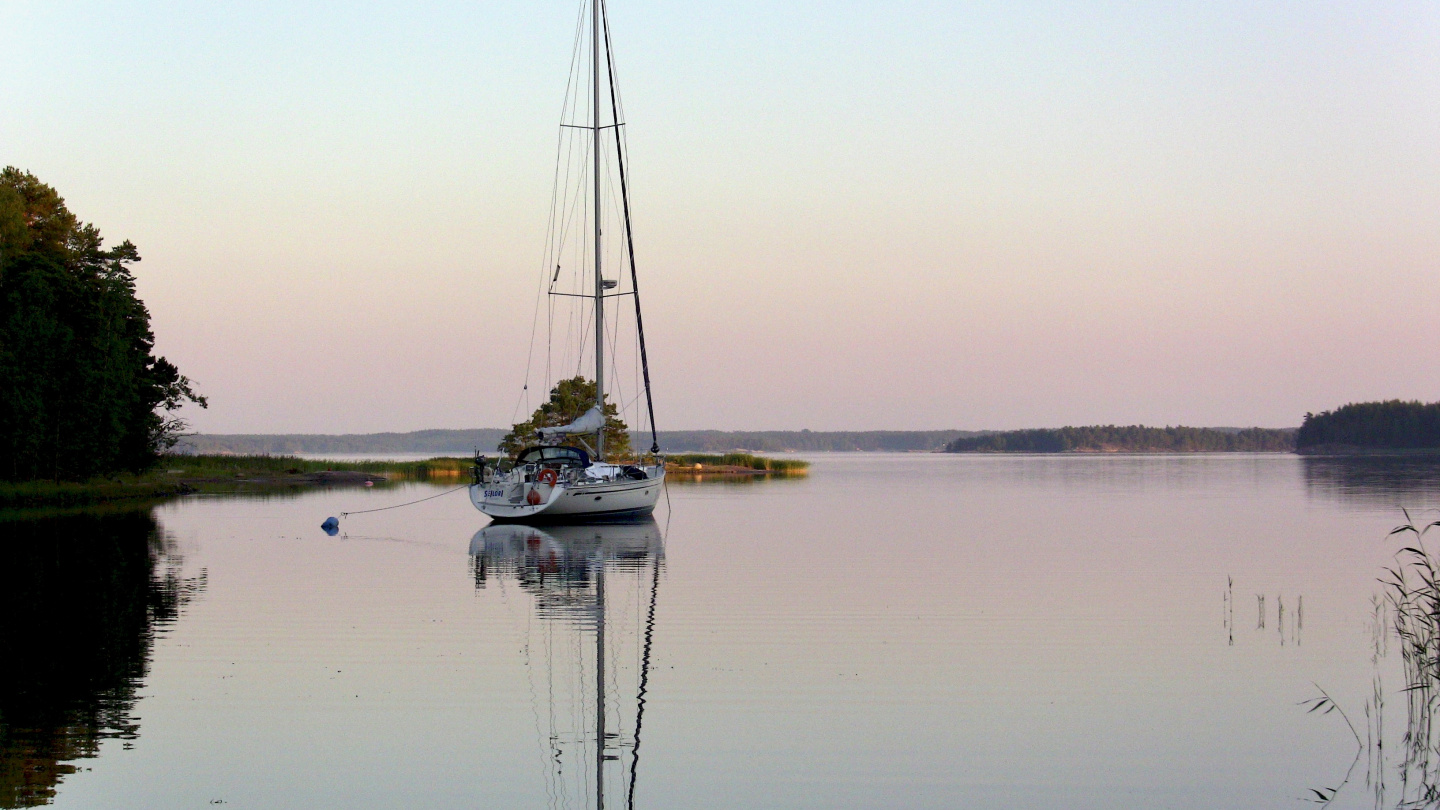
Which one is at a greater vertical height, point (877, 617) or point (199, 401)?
point (199, 401)

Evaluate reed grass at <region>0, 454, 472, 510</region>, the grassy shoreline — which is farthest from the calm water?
the grassy shoreline

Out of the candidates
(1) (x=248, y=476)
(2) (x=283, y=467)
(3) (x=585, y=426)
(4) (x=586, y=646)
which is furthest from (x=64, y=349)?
(4) (x=586, y=646)

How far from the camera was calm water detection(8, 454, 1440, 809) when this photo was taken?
10.6 metres

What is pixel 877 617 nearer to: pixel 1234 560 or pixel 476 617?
pixel 476 617

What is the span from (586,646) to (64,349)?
40.7 m

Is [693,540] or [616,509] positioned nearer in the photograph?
[693,540]

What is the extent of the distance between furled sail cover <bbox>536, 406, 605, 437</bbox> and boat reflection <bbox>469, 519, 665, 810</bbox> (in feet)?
25.0

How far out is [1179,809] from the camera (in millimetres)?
9930

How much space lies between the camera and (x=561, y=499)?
134ft

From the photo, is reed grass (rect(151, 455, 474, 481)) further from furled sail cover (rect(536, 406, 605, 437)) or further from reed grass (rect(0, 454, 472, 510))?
furled sail cover (rect(536, 406, 605, 437))

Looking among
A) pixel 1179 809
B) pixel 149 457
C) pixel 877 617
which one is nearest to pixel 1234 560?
pixel 877 617

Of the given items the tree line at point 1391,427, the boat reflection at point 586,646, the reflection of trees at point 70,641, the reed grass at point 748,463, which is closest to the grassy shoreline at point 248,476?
the reed grass at point 748,463

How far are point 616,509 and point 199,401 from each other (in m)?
33.6

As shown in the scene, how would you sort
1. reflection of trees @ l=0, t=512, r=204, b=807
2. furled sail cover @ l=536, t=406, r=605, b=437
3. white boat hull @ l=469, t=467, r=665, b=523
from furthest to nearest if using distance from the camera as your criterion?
furled sail cover @ l=536, t=406, r=605, b=437 → white boat hull @ l=469, t=467, r=665, b=523 → reflection of trees @ l=0, t=512, r=204, b=807
